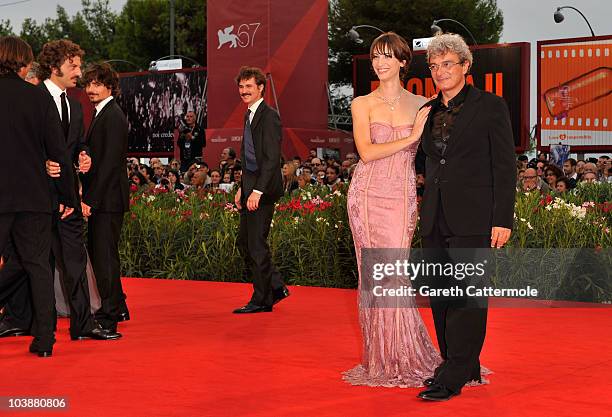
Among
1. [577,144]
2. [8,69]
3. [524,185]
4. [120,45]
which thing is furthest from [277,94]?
[120,45]

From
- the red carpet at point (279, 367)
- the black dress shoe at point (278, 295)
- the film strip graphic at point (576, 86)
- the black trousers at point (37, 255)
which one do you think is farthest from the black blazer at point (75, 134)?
the film strip graphic at point (576, 86)

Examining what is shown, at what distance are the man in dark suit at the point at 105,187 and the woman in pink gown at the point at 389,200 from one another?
255 cm

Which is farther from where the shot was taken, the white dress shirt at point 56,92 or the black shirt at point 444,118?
the white dress shirt at point 56,92

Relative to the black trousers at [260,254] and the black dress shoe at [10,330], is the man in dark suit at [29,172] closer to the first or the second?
the black dress shoe at [10,330]

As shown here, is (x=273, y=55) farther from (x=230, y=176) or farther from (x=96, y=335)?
(x=96, y=335)

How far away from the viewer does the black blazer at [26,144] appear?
22.4ft

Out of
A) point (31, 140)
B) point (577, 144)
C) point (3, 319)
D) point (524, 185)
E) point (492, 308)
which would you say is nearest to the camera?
point (31, 140)

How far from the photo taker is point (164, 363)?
696cm

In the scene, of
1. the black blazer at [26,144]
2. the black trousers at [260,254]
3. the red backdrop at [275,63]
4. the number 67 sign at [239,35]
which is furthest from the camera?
the number 67 sign at [239,35]

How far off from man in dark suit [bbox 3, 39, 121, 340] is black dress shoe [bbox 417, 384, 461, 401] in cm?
295

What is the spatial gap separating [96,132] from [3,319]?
59.8 inches

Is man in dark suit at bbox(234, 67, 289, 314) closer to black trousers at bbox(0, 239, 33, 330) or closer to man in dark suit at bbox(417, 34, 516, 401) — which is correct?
black trousers at bbox(0, 239, 33, 330)

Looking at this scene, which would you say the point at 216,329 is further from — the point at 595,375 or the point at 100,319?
the point at 595,375

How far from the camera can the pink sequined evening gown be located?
6.21 m
